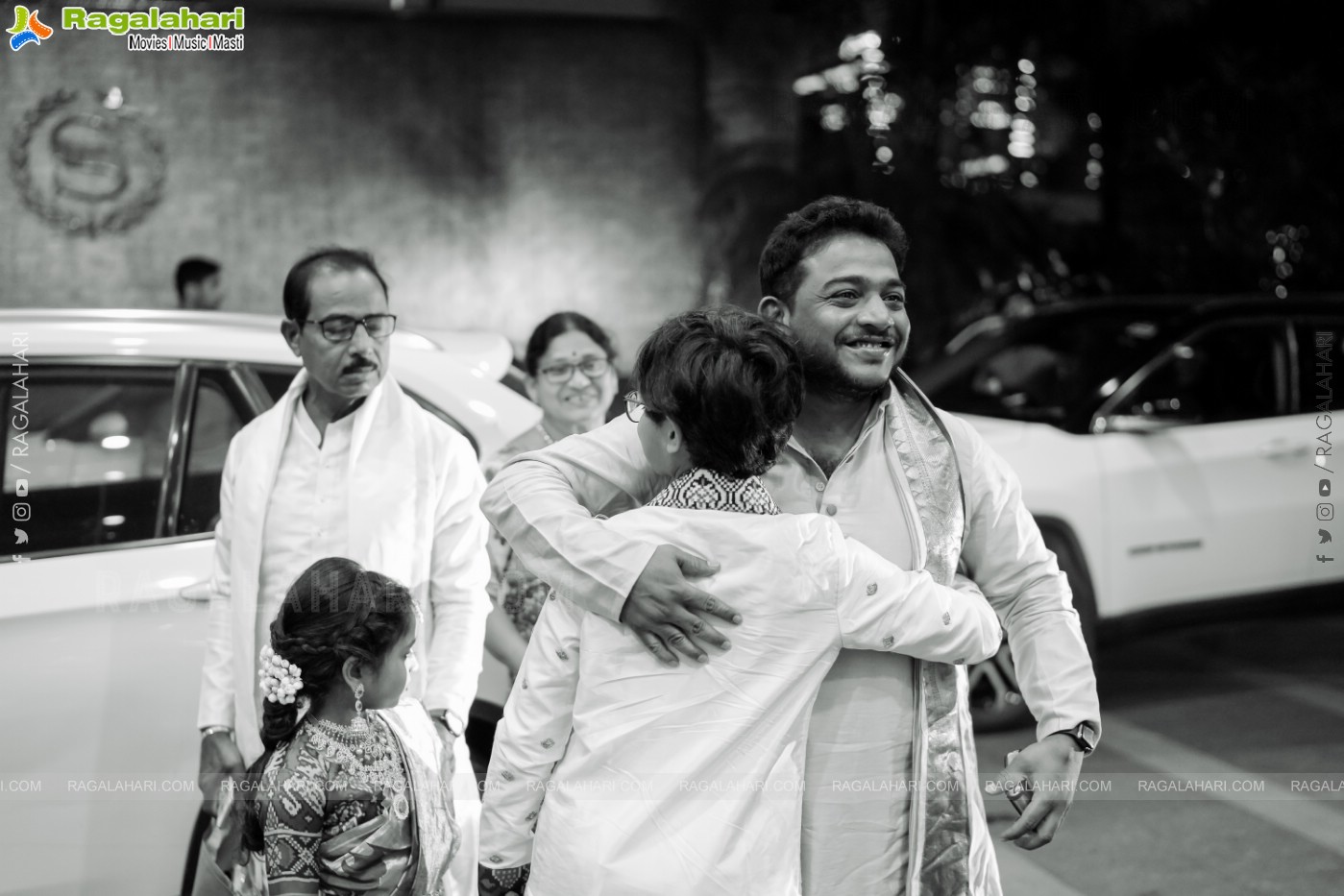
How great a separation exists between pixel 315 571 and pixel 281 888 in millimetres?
462

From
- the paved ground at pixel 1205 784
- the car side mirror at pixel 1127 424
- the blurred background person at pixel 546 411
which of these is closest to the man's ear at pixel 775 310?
the blurred background person at pixel 546 411

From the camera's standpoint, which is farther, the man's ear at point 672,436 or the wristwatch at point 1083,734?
the wristwatch at point 1083,734

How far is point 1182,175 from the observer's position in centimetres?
700

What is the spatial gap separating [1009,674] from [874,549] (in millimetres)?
2760

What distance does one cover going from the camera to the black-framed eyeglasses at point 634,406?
1.70 metres

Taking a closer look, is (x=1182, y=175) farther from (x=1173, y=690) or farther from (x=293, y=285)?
(x=293, y=285)

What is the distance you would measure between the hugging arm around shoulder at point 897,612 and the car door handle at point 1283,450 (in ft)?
11.8

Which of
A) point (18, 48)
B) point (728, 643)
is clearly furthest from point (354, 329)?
point (18, 48)

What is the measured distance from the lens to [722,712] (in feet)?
5.09

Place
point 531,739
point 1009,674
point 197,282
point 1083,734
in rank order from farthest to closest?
point 197,282 < point 1009,674 < point 1083,734 < point 531,739

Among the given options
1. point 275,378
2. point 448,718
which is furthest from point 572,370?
point 448,718

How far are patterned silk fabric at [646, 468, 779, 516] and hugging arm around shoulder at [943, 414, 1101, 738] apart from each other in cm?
44

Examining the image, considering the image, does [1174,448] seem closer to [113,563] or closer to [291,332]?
[291,332]

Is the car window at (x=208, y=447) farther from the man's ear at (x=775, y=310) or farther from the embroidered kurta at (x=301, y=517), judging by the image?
the man's ear at (x=775, y=310)
